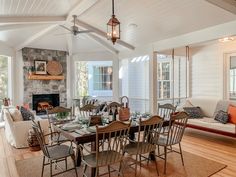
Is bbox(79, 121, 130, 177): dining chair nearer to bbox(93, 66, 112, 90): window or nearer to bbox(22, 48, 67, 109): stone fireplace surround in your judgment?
bbox(22, 48, 67, 109): stone fireplace surround

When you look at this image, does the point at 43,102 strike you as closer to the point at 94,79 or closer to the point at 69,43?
the point at 94,79

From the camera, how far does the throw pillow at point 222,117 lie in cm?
488

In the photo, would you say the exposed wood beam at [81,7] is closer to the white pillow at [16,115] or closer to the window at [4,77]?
the white pillow at [16,115]

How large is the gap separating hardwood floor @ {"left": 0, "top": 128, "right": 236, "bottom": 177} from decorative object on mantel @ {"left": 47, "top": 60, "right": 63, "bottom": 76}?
127 inches

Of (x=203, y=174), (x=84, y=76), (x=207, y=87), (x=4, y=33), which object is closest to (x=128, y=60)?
(x=84, y=76)

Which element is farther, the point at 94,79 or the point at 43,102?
the point at 94,79

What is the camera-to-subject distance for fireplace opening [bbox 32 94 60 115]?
7.95 metres

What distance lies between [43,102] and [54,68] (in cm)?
141

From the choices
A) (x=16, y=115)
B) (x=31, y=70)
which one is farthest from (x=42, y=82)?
(x=16, y=115)

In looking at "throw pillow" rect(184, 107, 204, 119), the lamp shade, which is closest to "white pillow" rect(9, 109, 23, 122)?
the lamp shade

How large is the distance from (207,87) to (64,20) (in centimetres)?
513

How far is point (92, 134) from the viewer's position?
9.20 feet

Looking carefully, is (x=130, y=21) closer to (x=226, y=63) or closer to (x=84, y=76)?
(x=226, y=63)

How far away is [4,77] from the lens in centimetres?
728
